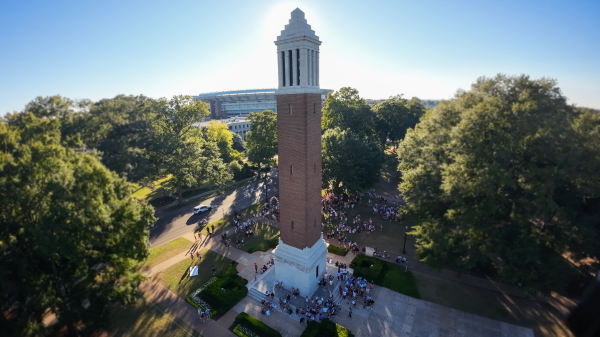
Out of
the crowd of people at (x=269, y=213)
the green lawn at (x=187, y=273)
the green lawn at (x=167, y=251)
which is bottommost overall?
the green lawn at (x=187, y=273)

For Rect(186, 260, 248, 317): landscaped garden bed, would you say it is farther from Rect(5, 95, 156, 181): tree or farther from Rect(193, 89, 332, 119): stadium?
Rect(193, 89, 332, 119): stadium

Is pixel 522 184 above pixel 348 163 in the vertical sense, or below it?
above

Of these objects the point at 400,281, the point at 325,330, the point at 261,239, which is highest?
the point at 261,239

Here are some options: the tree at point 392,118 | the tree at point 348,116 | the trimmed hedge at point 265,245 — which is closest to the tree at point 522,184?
the trimmed hedge at point 265,245

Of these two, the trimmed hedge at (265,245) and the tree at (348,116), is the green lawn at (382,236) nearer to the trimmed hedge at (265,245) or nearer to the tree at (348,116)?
the trimmed hedge at (265,245)

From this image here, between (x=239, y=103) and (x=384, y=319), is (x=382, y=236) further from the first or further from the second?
(x=239, y=103)

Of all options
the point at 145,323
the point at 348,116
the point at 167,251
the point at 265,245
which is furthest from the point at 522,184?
the point at 348,116
